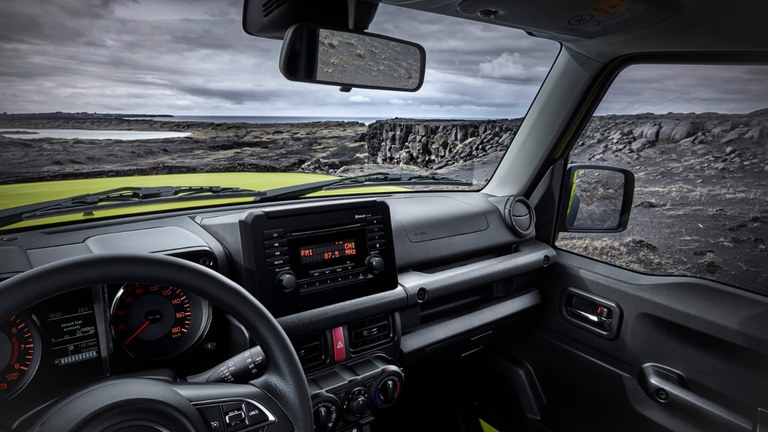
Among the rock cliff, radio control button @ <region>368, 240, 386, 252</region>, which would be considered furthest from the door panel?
radio control button @ <region>368, 240, 386, 252</region>

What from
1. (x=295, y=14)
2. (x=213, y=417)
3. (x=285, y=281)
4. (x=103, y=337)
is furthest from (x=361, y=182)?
(x=213, y=417)

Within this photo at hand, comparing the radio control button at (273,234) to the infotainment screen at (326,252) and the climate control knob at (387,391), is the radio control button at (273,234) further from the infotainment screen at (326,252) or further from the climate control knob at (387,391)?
the climate control knob at (387,391)

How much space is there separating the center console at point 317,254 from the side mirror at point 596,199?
1364 millimetres

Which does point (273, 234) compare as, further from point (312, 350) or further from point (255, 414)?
point (255, 414)

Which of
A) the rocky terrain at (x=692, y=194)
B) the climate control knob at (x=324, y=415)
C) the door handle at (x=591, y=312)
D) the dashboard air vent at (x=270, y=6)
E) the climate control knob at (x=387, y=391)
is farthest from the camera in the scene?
the door handle at (x=591, y=312)

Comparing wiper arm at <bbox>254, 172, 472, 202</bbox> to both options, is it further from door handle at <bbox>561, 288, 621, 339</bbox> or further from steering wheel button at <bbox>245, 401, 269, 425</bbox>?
steering wheel button at <bbox>245, 401, 269, 425</bbox>

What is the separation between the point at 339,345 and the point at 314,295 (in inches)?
10.6

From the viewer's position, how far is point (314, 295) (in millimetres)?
2062

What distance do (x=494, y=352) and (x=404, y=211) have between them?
122cm

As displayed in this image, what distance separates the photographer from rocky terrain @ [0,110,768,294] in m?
2.08

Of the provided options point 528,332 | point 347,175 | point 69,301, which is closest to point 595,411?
point 528,332

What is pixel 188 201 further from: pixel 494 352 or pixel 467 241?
pixel 494 352

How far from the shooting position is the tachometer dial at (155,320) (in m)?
1.49

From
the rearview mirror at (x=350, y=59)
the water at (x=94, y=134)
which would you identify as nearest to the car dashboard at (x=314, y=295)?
the water at (x=94, y=134)
